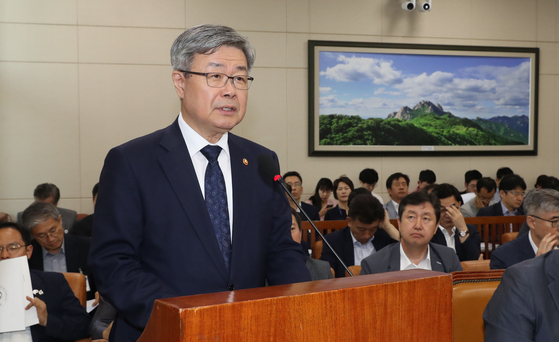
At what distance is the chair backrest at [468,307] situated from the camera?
2.04 meters

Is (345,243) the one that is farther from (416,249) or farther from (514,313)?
(514,313)

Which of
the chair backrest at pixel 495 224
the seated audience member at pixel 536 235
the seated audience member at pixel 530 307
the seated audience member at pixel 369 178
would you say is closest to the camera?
the seated audience member at pixel 530 307

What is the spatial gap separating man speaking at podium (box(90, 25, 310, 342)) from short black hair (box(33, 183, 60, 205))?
16.5 feet

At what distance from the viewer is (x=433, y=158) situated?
7.51m

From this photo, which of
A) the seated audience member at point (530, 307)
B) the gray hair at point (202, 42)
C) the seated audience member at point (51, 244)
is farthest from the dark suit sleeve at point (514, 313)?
the seated audience member at point (51, 244)

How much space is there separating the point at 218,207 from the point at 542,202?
2.44 meters

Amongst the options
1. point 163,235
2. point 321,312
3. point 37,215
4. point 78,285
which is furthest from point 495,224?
point 321,312

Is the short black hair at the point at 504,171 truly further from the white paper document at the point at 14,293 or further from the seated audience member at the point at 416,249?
the white paper document at the point at 14,293

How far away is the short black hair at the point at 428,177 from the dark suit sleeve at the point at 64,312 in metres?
5.18

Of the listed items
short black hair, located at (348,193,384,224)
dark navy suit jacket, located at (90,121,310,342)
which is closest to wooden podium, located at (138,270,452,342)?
dark navy suit jacket, located at (90,121,310,342)

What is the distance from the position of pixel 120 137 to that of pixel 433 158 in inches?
169

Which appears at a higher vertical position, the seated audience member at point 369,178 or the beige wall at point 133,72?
the beige wall at point 133,72

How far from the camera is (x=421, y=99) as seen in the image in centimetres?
757

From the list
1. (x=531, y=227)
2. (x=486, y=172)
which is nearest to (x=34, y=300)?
(x=531, y=227)
